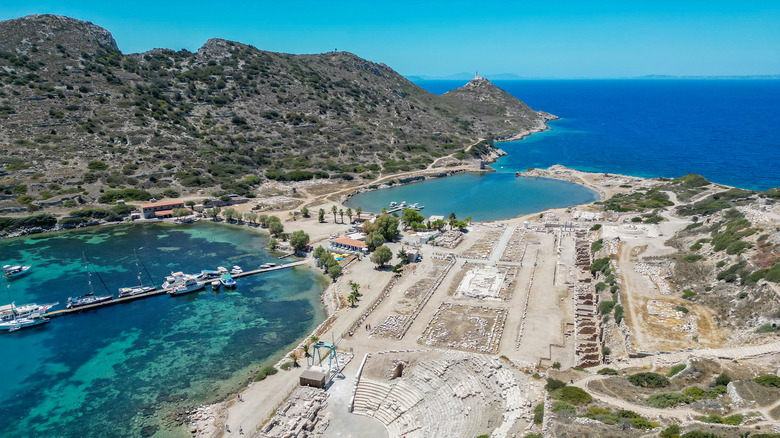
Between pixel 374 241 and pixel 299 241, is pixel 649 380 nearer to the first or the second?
pixel 374 241

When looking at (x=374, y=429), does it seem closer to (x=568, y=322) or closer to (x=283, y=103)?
(x=568, y=322)

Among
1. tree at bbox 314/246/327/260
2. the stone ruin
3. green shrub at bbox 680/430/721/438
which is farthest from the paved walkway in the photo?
green shrub at bbox 680/430/721/438

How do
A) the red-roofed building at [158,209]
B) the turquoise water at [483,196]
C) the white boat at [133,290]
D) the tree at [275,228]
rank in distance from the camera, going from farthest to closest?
the turquoise water at [483,196] → the red-roofed building at [158,209] → the tree at [275,228] → the white boat at [133,290]

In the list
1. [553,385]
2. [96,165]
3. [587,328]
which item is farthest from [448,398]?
[96,165]

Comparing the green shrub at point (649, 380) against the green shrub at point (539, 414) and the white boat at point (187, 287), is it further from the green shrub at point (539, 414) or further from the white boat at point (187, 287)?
the white boat at point (187, 287)

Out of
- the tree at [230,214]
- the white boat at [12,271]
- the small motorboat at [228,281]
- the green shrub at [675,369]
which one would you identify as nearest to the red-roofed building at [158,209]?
the tree at [230,214]

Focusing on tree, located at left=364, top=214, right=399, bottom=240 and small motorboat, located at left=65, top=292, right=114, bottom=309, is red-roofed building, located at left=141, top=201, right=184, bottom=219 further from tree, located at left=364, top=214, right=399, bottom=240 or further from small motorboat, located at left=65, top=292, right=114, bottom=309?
tree, located at left=364, top=214, right=399, bottom=240
